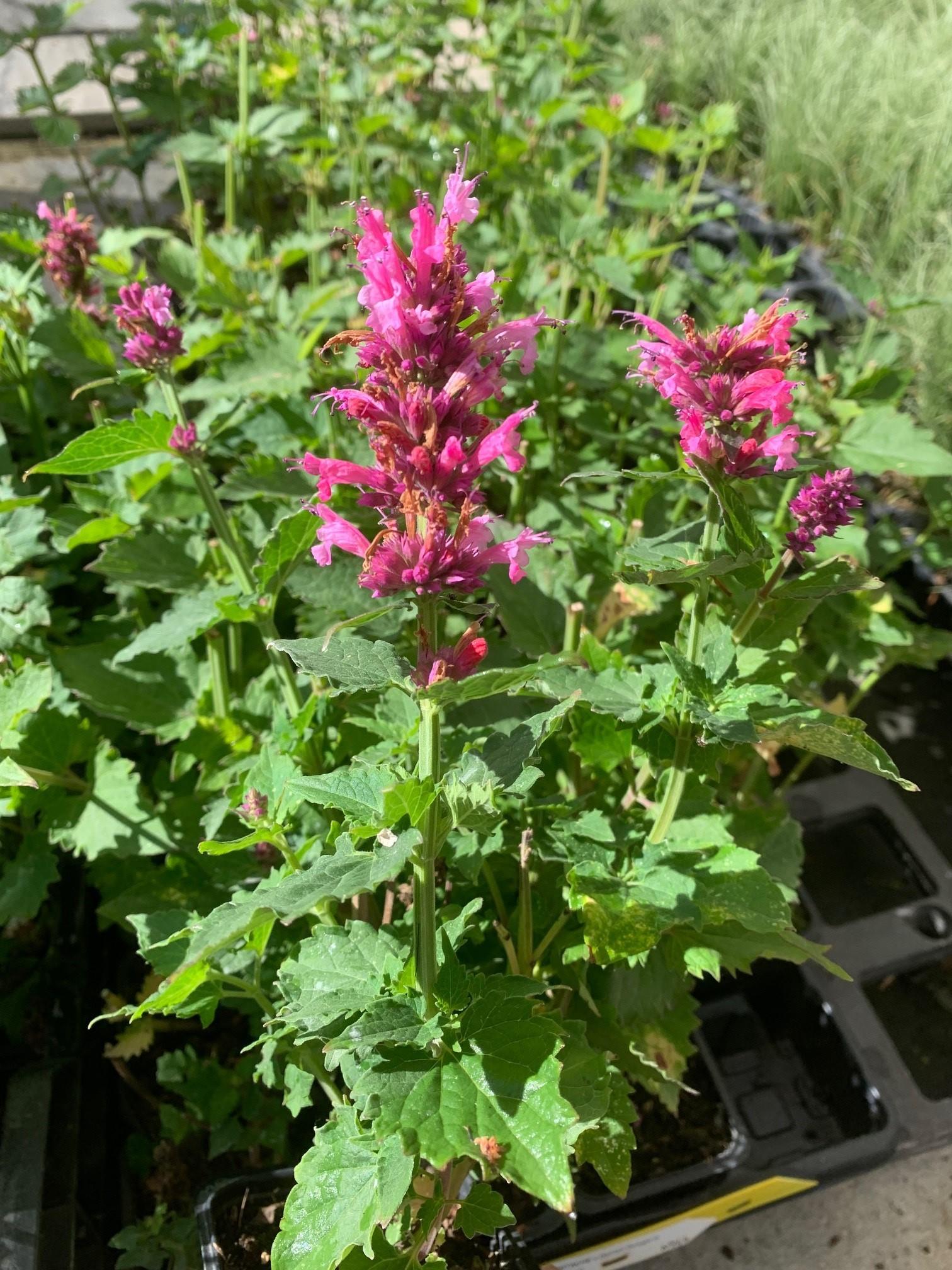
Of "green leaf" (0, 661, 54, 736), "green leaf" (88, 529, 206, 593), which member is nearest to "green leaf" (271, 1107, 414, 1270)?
"green leaf" (0, 661, 54, 736)

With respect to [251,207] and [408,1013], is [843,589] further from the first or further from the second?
[251,207]

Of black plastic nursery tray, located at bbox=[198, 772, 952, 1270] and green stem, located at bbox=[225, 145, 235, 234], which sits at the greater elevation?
green stem, located at bbox=[225, 145, 235, 234]

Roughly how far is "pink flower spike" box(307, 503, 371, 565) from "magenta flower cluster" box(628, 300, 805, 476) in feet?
1.04

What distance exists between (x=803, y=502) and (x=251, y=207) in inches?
107

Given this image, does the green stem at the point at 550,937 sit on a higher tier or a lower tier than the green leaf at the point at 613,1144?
higher

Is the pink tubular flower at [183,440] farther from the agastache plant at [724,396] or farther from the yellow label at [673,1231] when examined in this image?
the yellow label at [673,1231]

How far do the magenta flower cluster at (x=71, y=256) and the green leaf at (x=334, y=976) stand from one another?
1241mm

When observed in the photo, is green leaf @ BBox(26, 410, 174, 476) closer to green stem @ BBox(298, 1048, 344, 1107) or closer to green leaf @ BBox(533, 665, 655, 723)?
green leaf @ BBox(533, 665, 655, 723)

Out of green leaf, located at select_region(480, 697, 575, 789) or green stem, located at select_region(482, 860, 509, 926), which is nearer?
green leaf, located at select_region(480, 697, 575, 789)

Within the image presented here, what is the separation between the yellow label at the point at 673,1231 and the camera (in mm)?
1174

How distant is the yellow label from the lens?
1174mm

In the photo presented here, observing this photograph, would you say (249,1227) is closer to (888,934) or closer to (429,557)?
(429,557)

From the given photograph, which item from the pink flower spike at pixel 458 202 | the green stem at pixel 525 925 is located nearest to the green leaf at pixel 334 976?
the green stem at pixel 525 925

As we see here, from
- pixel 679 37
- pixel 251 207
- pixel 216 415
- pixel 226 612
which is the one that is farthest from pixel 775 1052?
pixel 679 37
